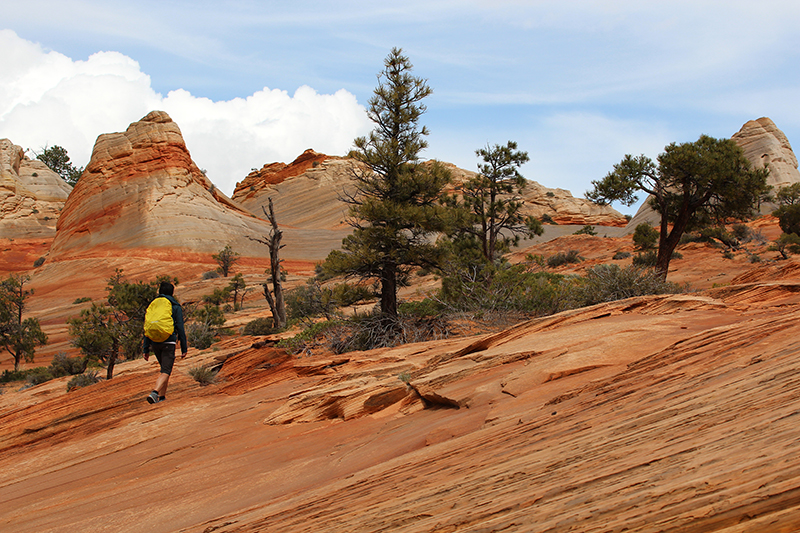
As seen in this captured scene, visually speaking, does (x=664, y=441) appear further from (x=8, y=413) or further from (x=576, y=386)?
(x=8, y=413)

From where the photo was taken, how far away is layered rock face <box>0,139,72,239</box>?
60.6 meters

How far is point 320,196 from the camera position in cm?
7562

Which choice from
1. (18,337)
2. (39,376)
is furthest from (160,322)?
(18,337)

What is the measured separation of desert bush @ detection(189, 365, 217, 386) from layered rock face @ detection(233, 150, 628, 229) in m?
54.3

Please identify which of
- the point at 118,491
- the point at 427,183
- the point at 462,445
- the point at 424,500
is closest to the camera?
the point at 424,500

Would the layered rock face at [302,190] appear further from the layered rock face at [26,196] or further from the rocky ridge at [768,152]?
the rocky ridge at [768,152]

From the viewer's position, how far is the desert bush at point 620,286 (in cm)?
1019

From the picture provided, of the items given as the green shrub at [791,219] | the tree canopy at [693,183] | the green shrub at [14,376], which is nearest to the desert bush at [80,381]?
the green shrub at [14,376]

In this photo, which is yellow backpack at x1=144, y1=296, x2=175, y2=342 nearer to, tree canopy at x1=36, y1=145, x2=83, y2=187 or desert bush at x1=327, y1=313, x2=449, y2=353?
desert bush at x1=327, y1=313, x2=449, y2=353

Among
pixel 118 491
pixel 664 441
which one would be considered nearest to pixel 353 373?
pixel 118 491

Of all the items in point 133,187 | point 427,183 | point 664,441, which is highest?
point 133,187

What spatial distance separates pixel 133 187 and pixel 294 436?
5236 cm

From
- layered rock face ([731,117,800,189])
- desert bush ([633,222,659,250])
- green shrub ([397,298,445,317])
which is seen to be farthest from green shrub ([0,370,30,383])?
layered rock face ([731,117,800,189])

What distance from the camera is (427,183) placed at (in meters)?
12.3
